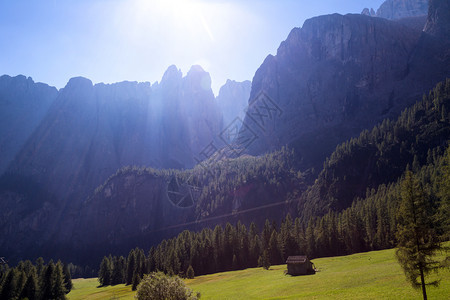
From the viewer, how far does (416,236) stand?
81.6 feet

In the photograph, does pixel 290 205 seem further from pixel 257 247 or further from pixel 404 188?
pixel 404 188

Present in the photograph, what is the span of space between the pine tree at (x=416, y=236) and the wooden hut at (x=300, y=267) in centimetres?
4069

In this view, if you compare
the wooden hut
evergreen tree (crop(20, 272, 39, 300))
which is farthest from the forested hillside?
→ evergreen tree (crop(20, 272, 39, 300))

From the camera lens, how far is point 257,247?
10300 centimetres

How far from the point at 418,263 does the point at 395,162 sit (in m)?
152

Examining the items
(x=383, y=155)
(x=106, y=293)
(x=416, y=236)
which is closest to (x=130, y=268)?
(x=106, y=293)

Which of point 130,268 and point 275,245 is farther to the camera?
point 130,268

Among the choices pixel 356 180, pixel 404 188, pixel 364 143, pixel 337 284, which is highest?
pixel 364 143

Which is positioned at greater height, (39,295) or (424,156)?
(424,156)

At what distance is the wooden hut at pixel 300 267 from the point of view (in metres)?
63.6

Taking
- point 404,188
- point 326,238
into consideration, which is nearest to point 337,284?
point 404,188

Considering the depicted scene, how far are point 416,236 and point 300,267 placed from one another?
143ft

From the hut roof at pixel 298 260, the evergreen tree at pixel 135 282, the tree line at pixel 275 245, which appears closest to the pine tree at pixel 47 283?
the evergreen tree at pixel 135 282

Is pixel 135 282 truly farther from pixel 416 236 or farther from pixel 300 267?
pixel 416 236
